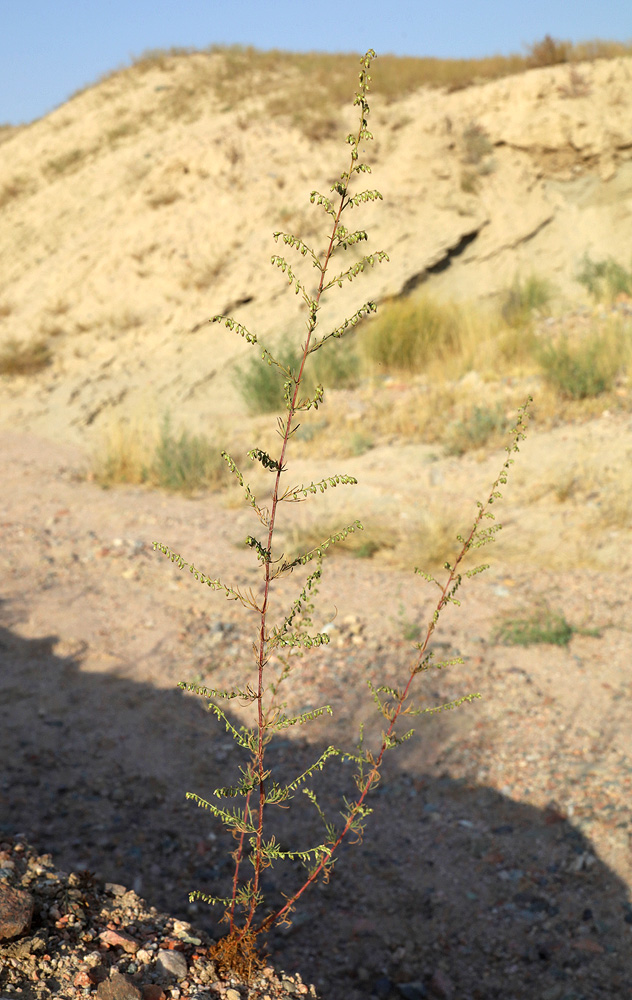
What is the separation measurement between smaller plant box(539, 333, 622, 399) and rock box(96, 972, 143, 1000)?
256 inches

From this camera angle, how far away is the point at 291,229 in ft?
34.9

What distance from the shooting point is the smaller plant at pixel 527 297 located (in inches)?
394

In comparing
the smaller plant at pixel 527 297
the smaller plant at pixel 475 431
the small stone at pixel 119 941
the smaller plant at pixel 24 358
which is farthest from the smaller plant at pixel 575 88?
the small stone at pixel 119 941

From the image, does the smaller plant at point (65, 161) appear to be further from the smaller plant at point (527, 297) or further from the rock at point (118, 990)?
the rock at point (118, 990)

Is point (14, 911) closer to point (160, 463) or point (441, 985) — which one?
point (441, 985)

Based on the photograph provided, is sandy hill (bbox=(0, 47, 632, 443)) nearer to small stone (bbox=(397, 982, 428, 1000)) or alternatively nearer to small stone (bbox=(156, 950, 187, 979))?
small stone (bbox=(397, 982, 428, 1000))

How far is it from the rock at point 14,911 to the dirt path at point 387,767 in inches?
36.0

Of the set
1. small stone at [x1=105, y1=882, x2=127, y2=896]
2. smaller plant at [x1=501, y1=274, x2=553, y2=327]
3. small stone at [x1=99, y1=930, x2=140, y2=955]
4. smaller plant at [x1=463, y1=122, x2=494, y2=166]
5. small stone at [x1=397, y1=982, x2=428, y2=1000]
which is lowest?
small stone at [x1=397, y1=982, x2=428, y2=1000]

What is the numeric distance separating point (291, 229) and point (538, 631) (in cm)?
783

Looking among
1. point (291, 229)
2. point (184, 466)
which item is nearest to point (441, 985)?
point (184, 466)

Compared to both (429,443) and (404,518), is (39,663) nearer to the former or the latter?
(404,518)

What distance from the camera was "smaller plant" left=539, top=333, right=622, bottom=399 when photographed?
23.7ft

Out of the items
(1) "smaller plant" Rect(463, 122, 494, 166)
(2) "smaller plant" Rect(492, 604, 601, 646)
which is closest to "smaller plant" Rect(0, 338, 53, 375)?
(1) "smaller plant" Rect(463, 122, 494, 166)

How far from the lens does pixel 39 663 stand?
419cm
